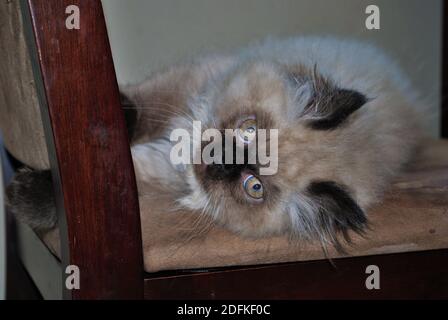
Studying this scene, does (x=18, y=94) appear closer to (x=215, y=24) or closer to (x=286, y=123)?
(x=215, y=24)

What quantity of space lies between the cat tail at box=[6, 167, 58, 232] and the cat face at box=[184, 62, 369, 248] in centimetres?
28

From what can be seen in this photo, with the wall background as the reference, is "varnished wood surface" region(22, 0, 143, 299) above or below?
below

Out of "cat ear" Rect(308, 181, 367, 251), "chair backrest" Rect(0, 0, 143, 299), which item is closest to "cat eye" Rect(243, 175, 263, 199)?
"cat ear" Rect(308, 181, 367, 251)

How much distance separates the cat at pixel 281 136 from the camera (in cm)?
97

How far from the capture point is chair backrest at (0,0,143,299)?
70 centimetres

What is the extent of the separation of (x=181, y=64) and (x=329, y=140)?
0.44m

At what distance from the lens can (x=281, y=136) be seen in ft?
3.36

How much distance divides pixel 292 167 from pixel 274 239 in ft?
0.57

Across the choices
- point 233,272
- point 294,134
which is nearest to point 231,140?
point 294,134

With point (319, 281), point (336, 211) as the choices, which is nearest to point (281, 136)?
point (336, 211)

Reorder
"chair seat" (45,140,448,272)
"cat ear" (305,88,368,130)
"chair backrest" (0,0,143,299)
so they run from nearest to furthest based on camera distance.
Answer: "chair backrest" (0,0,143,299) < "chair seat" (45,140,448,272) < "cat ear" (305,88,368,130)

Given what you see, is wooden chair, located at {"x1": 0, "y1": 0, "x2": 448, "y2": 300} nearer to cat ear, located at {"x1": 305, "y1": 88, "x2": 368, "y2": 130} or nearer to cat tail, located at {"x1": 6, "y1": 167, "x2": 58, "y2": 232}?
cat tail, located at {"x1": 6, "y1": 167, "x2": 58, "y2": 232}

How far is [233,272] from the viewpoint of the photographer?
88 centimetres
